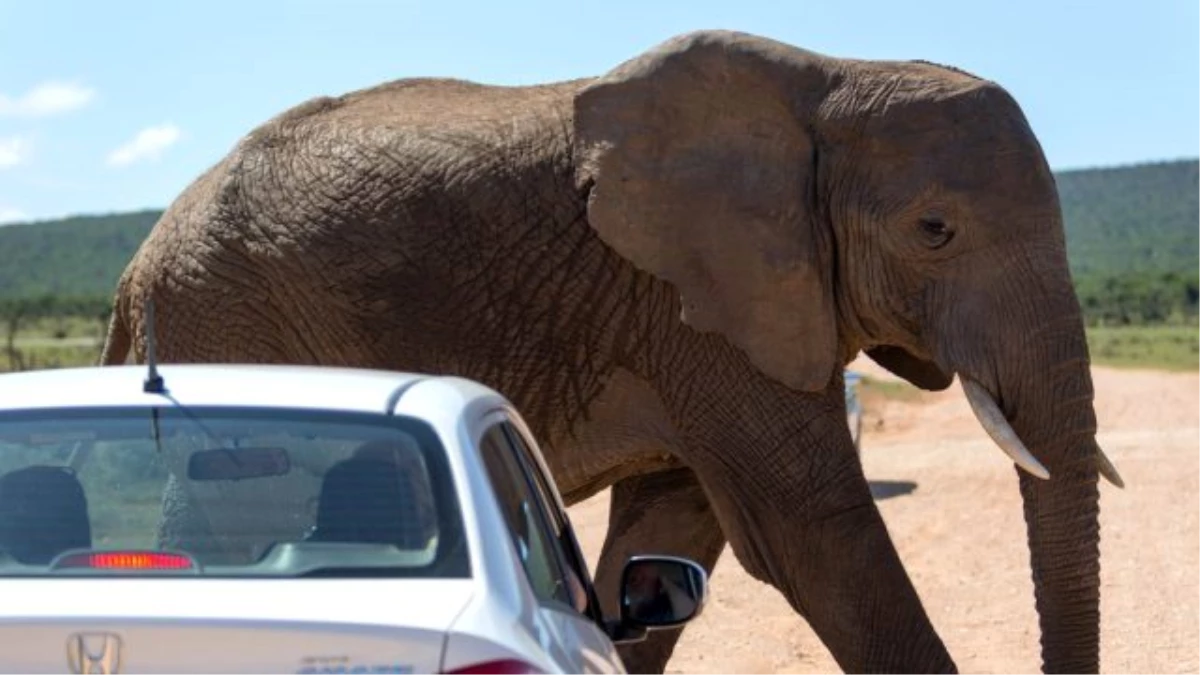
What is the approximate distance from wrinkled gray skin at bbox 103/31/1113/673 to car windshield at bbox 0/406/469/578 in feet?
13.6

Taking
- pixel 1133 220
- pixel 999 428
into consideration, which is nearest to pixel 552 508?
pixel 999 428

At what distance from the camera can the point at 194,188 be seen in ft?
34.1

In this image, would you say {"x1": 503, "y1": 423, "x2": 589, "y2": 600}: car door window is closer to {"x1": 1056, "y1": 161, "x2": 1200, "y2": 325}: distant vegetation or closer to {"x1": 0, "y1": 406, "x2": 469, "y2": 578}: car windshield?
{"x1": 0, "y1": 406, "x2": 469, "y2": 578}: car windshield

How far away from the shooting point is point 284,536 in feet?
15.0

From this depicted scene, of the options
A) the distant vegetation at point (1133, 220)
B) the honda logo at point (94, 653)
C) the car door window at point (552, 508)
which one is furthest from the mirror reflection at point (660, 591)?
the distant vegetation at point (1133, 220)

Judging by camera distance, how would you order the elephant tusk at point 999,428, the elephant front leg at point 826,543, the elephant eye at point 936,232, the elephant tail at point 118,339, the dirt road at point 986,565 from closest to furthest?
the elephant tusk at point 999,428 < the elephant front leg at point 826,543 < the elephant eye at point 936,232 < the elephant tail at point 118,339 < the dirt road at point 986,565

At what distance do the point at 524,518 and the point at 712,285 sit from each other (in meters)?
4.30

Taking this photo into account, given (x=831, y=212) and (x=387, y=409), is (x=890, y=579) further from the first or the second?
(x=387, y=409)

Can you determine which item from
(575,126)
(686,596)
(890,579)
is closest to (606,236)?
(575,126)

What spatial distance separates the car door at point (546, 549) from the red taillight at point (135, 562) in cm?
60

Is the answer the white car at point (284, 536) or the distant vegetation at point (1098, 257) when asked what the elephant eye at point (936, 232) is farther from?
the distant vegetation at point (1098, 257)

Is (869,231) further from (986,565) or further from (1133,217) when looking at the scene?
(1133,217)

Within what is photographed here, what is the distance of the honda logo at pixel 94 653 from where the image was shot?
383 centimetres

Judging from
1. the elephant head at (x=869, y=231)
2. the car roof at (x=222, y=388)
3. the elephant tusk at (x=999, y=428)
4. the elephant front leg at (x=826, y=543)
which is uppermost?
the car roof at (x=222, y=388)
